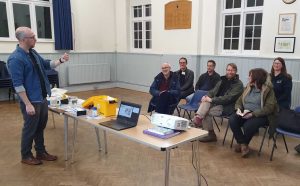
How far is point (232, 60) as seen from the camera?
5.77m

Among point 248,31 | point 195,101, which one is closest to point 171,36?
point 248,31

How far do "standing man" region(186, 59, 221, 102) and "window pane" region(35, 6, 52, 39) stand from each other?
4.63m

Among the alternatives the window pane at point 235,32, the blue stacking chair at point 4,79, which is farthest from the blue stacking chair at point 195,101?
the blue stacking chair at point 4,79

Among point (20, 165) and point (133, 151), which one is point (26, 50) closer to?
point (20, 165)

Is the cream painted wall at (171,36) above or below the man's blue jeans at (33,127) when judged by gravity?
above

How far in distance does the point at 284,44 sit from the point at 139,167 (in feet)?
12.2

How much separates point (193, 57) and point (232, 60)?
97cm

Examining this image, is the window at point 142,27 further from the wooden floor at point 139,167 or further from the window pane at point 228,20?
the wooden floor at point 139,167

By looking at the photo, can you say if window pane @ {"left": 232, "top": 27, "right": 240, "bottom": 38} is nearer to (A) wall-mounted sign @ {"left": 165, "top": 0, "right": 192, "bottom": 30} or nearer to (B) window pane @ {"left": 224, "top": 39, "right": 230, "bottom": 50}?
(B) window pane @ {"left": 224, "top": 39, "right": 230, "bottom": 50}

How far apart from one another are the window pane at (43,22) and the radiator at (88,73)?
3.53 feet

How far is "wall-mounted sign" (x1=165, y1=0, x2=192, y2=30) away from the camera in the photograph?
6.43 m

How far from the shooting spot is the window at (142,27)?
7.69 metres

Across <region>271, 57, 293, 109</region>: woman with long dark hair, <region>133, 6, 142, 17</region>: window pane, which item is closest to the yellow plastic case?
<region>271, 57, 293, 109</region>: woman with long dark hair

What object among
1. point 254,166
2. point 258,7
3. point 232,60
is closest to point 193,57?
point 232,60
